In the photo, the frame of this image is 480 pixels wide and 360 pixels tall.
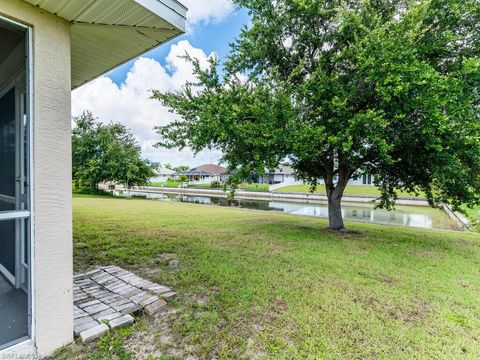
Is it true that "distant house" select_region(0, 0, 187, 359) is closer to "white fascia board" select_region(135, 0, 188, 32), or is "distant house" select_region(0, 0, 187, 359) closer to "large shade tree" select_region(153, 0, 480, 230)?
"white fascia board" select_region(135, 0, 188, 32)

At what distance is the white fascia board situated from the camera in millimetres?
2238

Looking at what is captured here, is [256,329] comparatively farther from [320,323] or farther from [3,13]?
[3,13]

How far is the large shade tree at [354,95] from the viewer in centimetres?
486

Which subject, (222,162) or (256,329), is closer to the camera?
(256,329)

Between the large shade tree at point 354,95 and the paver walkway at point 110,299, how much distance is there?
10.4 feet

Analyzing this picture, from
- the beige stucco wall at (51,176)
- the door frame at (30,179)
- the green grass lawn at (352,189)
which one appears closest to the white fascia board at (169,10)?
the beige stucco wall at (51,176)

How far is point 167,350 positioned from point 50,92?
241 centimetres

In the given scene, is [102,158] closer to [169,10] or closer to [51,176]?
[51,176]

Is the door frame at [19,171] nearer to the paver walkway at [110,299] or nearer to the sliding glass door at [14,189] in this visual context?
the sliding glass door at [14,189]

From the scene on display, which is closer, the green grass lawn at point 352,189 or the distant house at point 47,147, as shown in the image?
Answer: the distant house at point 47,147

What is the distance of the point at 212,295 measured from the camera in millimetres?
3207

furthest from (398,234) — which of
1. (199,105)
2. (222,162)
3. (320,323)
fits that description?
(199,105)

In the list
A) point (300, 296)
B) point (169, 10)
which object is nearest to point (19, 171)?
point (169, 10)

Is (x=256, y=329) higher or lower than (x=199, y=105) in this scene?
lower
